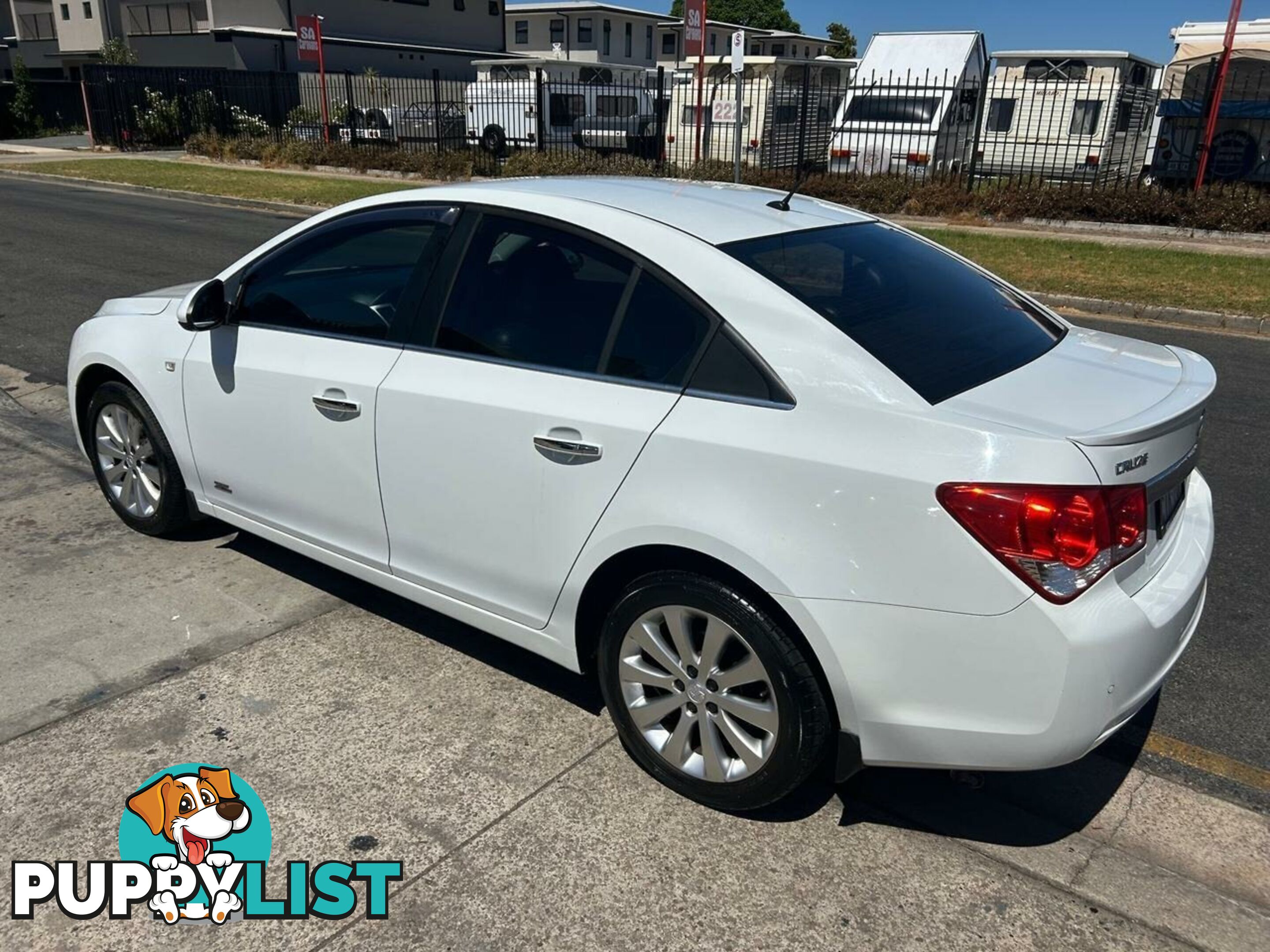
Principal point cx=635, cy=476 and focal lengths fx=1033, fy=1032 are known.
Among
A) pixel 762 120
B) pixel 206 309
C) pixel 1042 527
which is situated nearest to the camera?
pixel 1042 527

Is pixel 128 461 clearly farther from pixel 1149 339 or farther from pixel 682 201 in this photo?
pixel 1149 339

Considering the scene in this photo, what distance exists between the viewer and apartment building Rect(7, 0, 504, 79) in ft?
142

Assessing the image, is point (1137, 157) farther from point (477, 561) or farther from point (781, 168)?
point (477, 561)

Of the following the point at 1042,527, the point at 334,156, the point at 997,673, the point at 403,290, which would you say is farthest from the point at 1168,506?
the point at 334,156

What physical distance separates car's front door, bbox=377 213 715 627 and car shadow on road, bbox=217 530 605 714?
451 mm

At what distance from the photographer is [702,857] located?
109 inches

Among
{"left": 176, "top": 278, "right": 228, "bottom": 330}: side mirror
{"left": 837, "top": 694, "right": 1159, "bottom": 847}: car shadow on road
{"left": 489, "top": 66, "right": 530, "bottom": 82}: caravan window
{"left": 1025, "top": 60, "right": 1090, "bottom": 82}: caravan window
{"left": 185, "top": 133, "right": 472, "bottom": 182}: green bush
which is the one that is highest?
{"left": 1025, "top": 60, "right": 1090, "bottom": 82}: caravan window

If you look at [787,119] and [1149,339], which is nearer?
[1149,339]

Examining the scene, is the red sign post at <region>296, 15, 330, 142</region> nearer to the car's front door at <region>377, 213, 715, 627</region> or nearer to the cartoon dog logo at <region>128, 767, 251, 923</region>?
the car's front door at <region>377, 213, 715, 627</region>

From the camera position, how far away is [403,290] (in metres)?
3.54

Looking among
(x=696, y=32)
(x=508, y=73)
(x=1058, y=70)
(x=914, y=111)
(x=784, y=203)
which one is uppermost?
(x=696, y=32)

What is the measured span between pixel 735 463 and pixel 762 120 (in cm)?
2069

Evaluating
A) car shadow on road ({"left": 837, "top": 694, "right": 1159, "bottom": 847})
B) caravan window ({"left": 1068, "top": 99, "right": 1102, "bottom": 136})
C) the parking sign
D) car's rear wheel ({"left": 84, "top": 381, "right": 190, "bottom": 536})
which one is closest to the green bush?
the parking sign

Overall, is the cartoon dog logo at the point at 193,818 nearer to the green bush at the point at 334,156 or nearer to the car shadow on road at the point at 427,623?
the car shadow on road at the point at 427,623
